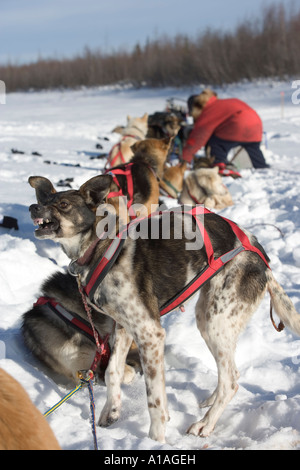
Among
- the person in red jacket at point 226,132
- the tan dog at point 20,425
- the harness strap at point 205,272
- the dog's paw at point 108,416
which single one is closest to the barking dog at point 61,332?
the dog's paw at point 108,416

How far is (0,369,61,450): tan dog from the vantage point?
1247mm

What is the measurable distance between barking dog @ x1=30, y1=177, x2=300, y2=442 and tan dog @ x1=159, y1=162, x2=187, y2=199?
4645 millimetres

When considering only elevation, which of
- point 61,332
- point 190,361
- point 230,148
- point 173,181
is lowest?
point 190,361

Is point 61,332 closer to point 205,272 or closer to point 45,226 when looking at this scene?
point 45,226

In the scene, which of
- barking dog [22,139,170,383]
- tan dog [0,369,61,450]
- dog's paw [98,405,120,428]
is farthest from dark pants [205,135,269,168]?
tan dog [0,369,61,450]

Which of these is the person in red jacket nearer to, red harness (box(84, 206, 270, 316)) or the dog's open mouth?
red harness (box(84, 206, 270, 316))

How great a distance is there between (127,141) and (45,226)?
5.65m

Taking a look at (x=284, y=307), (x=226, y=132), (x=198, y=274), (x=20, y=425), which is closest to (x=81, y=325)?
(x=198, y=274)

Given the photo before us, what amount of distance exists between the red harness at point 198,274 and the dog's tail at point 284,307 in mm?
148

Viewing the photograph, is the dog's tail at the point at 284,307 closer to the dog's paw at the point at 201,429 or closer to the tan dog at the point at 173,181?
the dog's paw at the point at 201,429

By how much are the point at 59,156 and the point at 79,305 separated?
8.02 meters

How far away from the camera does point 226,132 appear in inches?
371

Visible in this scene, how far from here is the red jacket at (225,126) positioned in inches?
368

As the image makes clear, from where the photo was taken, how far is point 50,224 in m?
2.69
